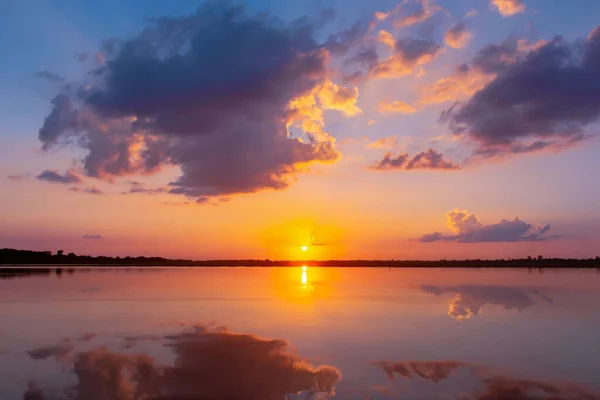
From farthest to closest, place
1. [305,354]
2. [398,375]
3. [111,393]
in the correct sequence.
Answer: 1. [305,354]
2. [398,375]
3. [111,393]

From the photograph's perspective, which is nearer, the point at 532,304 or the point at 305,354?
the point at 305,354

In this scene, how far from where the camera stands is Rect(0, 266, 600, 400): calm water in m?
14.2

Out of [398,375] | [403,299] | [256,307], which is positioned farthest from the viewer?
[403,299]

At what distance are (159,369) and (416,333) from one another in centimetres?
1359

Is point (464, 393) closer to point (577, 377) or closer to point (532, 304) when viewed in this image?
point (577, 377)

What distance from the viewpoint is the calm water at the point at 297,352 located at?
14.2 meters

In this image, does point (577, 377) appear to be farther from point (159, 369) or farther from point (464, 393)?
point (159, 369)

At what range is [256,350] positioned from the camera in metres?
20.0

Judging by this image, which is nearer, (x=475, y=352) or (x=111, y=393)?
(x=111, y=393)

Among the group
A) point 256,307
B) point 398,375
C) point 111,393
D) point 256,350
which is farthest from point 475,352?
point 256,307

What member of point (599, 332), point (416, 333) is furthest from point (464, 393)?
point (599, 332)

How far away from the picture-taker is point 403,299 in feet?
142

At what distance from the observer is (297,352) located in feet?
64.7

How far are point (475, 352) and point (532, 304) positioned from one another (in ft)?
72.2
